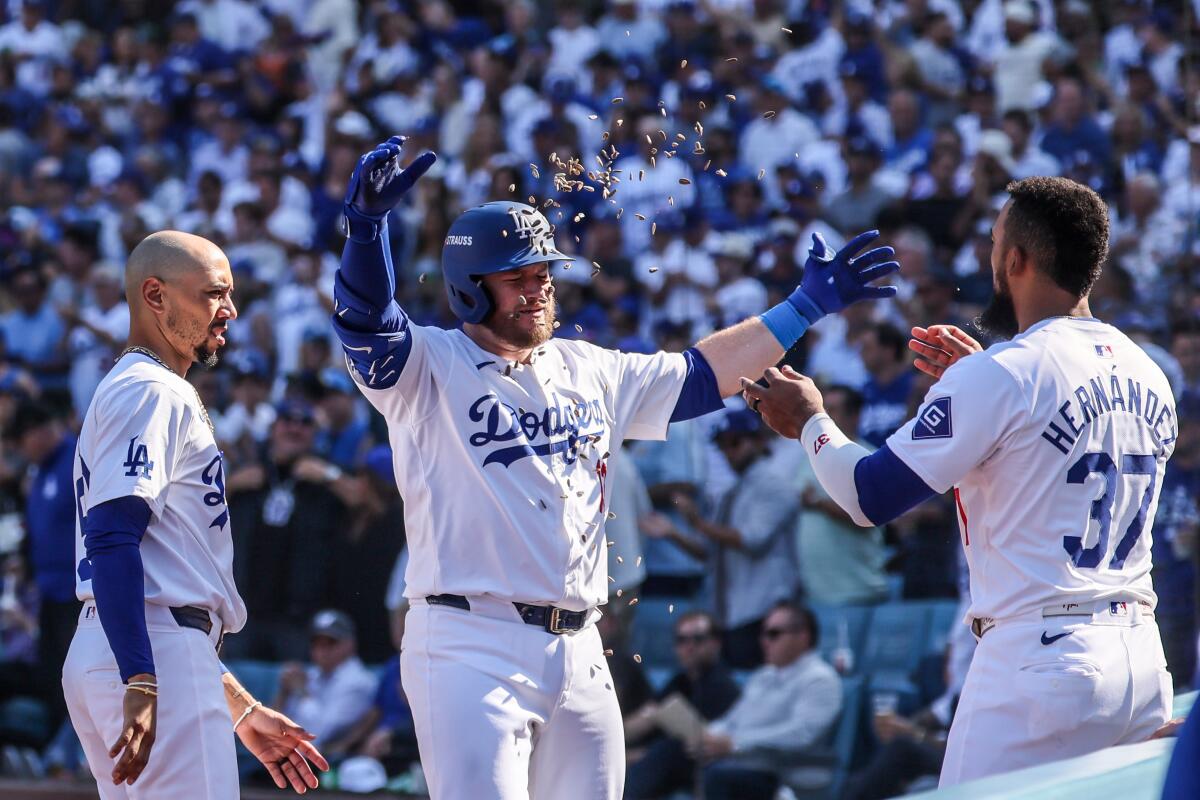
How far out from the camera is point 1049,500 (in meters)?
3.39

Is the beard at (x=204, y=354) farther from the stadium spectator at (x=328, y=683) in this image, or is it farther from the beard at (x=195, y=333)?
the stadium spectator at (x=328, y=683)

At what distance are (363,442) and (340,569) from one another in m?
0.78

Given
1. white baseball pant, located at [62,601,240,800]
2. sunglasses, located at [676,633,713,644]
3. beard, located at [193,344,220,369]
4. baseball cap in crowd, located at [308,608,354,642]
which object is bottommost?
baseball cap in crowd, located at [308,608,354,642]

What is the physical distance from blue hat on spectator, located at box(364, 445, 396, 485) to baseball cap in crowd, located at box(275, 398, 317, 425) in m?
0.60

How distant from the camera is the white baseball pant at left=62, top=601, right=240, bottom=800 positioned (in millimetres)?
3445

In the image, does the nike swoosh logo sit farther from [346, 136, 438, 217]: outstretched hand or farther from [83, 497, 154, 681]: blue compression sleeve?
[83, 497, 154, 681]: blue compression sleeve

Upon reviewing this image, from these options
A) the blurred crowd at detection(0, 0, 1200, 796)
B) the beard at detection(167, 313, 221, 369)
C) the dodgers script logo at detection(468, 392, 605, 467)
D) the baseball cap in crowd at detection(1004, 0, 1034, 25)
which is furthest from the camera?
the baseball cap in crowd at detection(1004, 0, 1034, 25)

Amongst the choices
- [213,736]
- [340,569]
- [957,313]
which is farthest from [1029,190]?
[340,569]

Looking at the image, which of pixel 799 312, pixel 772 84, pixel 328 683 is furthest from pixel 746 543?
pixel 772 84

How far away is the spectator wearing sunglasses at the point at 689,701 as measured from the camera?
585 cm

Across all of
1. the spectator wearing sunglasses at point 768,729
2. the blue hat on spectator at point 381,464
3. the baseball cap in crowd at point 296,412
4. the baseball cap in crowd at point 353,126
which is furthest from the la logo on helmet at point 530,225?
the baseball cap in crowd at point 353,126

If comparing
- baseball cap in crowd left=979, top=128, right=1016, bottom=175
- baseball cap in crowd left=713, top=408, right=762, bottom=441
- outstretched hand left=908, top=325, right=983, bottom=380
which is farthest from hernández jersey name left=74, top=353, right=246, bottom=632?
baseball cap in crowd left=979, top=128, right=1016, bottom=175

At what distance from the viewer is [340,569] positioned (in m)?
7.03

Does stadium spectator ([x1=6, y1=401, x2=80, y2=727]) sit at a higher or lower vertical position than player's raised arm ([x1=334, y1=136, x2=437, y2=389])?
lower
